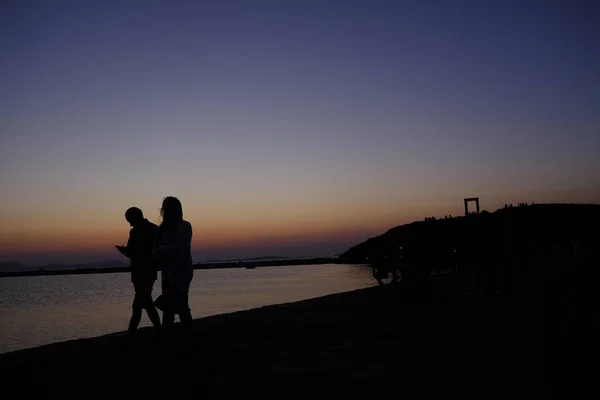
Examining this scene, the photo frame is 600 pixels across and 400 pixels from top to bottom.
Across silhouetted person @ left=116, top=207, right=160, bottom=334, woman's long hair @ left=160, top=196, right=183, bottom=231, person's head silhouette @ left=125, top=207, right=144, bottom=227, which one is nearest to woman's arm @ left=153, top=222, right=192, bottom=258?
woman's long hair @ left=160, top=196, right=183, bottom=231

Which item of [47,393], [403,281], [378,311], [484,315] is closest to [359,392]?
[47,393]

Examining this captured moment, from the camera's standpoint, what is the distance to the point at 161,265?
6.86 meters

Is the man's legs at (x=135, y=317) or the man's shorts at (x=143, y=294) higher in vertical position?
the man's shorts at (x=143, y=294)

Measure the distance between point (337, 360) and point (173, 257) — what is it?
2329 millimetres

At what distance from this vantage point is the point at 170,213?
6754 millimetres

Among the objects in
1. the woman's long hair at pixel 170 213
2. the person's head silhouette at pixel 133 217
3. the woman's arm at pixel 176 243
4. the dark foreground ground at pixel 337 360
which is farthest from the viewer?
the person's head silhouette at pixel 133 217

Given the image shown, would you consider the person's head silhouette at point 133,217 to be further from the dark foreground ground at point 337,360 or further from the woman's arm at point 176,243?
the dark foreground ground at point 337,360

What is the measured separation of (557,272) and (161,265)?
7750 millimetres

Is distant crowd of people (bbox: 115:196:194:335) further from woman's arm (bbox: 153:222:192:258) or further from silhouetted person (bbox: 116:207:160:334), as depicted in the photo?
silhouetted person (bbox: 116:207:160:334)

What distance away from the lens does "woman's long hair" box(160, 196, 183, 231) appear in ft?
22.2

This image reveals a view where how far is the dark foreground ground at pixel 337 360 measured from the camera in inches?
190

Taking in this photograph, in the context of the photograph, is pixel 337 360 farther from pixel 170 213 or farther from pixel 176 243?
pixel 170 213

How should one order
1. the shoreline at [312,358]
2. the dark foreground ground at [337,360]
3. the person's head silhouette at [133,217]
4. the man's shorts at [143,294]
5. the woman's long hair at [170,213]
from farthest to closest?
the person's head silhouette at [133,217], the man's shorts at [143,294], the woman's long hair at [170,213], the shoreline at [312,358], the dark foreground ground at [337,360]

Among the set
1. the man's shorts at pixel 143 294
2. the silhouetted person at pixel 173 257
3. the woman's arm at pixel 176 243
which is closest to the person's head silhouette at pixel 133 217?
the man's shorts at pixel 143 294
